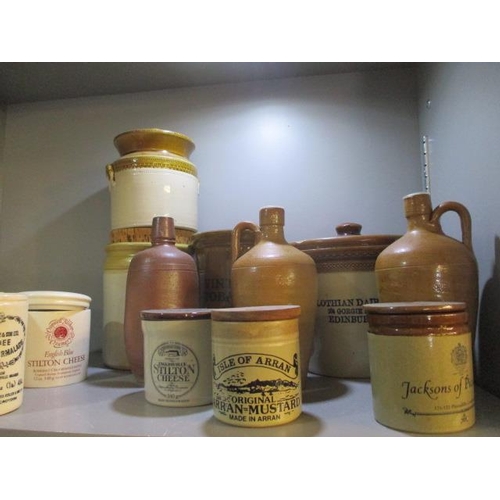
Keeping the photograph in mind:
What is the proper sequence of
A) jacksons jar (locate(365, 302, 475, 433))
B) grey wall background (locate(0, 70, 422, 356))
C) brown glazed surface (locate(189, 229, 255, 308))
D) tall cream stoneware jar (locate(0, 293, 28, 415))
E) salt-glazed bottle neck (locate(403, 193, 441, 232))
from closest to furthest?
jacksons jar (locate(365, 302, 475, 433))
tall cream stoneware jar (locate(0, 293, 28, 415))
salt-glazed bottle neck (locate(403, 193, 441, 232))
brown glazed surface (locate(189, 229, 255, 308))
grey wall background (locate(0, 70, 422, 356))

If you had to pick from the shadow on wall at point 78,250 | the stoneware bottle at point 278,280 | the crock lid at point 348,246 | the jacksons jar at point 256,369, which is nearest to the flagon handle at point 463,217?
the crock lid at point 348,246

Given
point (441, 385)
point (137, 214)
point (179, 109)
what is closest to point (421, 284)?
point (441, 385)

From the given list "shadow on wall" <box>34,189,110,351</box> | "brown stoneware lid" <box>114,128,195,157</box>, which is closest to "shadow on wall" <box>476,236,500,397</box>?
"brown stoneware lid" <box>114,128,195,157</box>

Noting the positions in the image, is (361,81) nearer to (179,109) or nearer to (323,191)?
(323,191)

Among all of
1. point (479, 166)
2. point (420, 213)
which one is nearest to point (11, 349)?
point (420, 213)

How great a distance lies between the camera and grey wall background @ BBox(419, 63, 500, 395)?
59cm

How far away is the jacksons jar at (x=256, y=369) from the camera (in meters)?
0.46

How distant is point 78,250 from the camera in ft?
3.44

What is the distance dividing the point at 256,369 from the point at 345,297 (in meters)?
0.31

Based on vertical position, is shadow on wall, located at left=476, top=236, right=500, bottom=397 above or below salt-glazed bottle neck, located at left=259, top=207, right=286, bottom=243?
below

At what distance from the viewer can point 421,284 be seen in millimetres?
577

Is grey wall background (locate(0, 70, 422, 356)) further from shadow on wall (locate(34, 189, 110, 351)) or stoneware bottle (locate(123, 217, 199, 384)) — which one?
stoneware bottle (locate(123, 217, 199, 384))

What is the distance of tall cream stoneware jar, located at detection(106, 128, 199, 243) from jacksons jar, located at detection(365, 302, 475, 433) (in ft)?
1.71

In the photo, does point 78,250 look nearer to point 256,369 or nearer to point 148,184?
point 148,184
